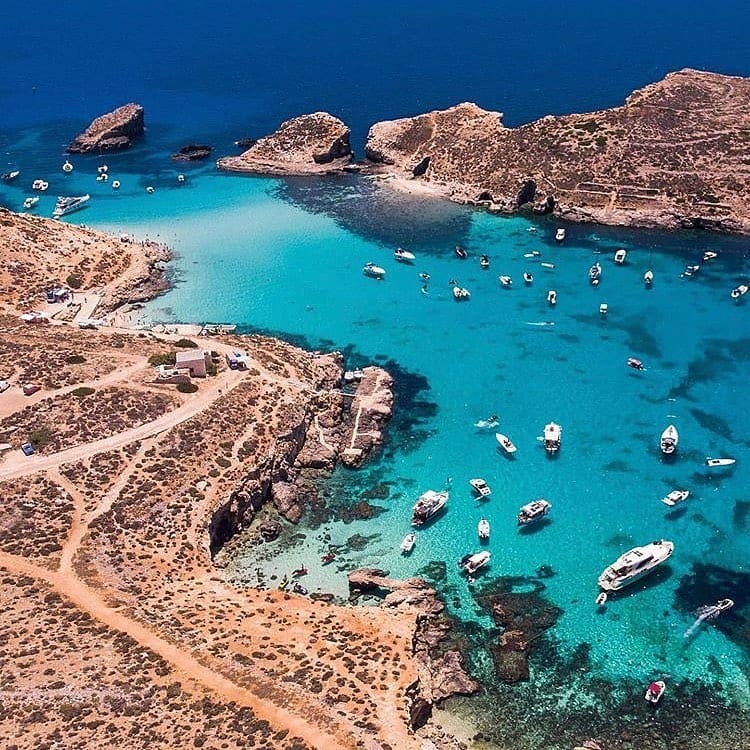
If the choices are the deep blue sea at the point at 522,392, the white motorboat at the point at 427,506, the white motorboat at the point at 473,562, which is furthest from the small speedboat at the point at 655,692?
the white motorboat at the point at 427,506

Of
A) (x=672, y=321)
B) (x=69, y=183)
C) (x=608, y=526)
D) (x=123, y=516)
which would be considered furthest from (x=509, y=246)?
(x=69, y=183)

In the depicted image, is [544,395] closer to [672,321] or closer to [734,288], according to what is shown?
[672,321]

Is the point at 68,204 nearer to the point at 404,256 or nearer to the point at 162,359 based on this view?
the point at 404,256

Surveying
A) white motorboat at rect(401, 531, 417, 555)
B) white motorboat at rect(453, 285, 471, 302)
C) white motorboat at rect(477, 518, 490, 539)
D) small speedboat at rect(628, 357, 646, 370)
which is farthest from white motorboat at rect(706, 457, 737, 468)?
white motorboat at rect(453, 285, 471, 302)

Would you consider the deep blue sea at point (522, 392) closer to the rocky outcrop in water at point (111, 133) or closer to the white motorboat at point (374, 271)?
the white motorboat at point (374, 271)

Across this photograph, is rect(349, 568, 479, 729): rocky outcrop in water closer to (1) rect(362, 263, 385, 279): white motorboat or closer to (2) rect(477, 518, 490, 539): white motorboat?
(2) rect(477, 518, 490, 539): white motorboat

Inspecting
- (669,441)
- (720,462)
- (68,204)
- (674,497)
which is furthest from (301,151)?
(674,497)
